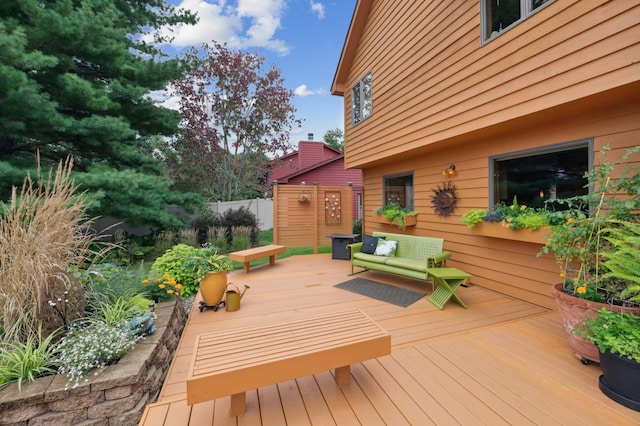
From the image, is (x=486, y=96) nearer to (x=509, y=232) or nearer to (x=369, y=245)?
(x=509, y=232)

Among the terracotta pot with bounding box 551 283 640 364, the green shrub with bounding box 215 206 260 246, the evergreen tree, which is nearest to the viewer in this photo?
the terracotta pot with bounding box 551 283 640 364

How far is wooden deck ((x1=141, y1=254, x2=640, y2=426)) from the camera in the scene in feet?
5.48

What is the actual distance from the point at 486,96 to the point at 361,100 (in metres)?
3.88

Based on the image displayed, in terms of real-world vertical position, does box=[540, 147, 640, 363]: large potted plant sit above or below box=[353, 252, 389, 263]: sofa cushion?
above

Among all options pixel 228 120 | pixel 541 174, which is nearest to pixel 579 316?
pixel 541 174

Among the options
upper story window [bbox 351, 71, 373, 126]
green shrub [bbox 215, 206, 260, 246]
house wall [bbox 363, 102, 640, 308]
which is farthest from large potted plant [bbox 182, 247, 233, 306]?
upper story window [bbox 351, 71, 373, 126]

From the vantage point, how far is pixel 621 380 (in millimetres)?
1738

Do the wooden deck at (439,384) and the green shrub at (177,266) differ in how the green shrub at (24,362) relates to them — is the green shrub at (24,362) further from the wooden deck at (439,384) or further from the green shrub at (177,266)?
the green shrub at (177,266)

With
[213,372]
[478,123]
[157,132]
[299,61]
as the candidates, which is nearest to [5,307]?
[213,372]

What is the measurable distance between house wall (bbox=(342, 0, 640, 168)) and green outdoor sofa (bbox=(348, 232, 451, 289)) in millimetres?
1750

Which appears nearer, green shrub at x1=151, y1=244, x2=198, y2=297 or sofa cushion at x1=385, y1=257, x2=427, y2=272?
green shrub at x1=151, y1=244, x2=198, y2=297

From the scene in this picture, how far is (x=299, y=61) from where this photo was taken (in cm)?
1117

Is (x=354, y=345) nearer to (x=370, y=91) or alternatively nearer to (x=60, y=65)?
(x=370, y=91)

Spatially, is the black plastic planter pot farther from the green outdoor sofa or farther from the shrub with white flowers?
the shrub with white flowers
